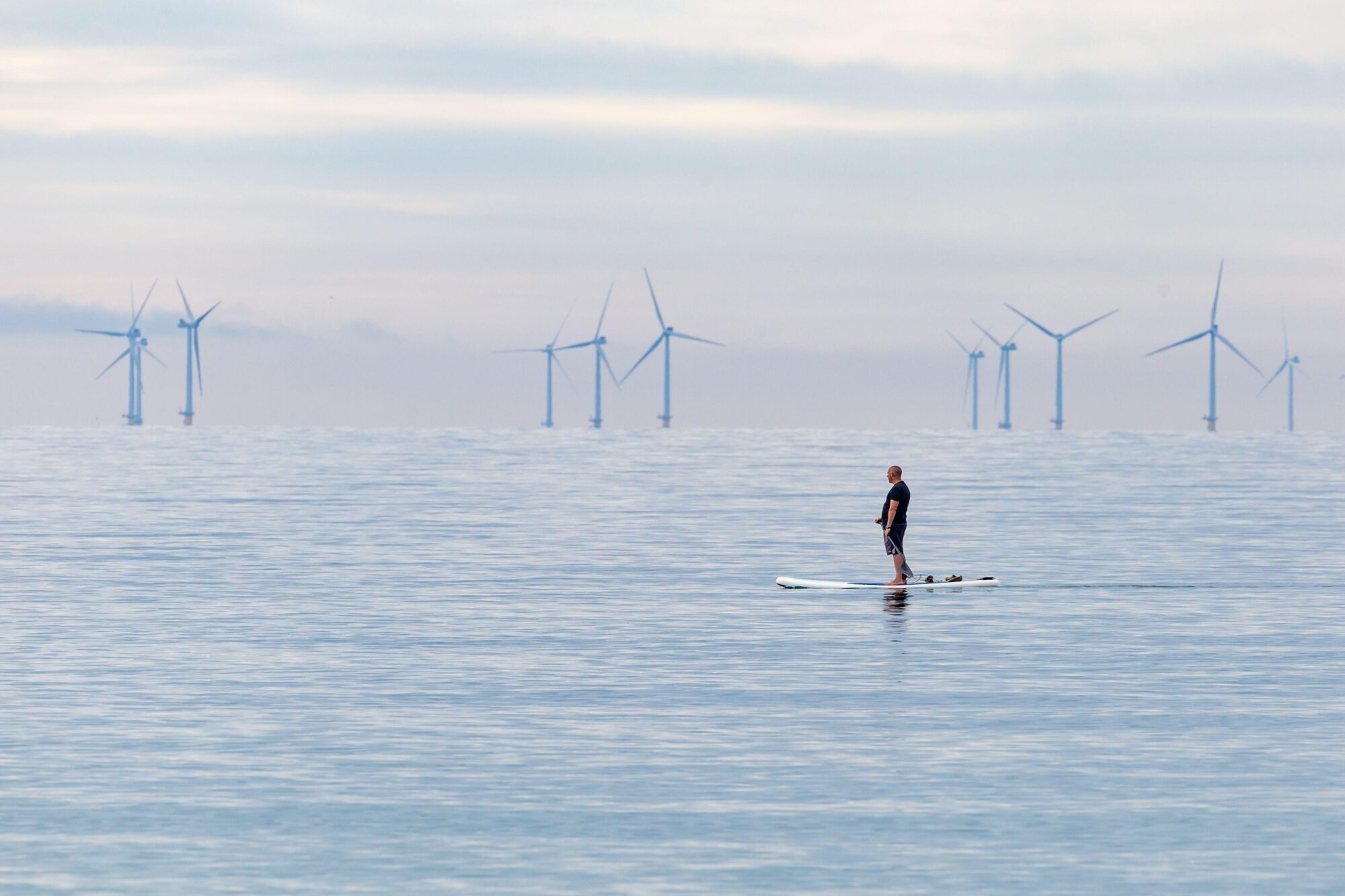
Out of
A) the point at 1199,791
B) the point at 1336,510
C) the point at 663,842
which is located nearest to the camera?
the point at 663,842

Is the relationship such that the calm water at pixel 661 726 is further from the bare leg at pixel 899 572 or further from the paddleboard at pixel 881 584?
the bare leg at pixel 899 572

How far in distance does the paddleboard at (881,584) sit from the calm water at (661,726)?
Answer: 0.34m

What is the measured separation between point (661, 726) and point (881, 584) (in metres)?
22.9

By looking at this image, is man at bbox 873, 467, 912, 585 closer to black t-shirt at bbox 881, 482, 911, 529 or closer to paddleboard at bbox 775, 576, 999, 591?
black t-shirt at bbox 881, 482, 911, 529

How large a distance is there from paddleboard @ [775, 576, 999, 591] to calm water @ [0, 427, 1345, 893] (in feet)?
1.12

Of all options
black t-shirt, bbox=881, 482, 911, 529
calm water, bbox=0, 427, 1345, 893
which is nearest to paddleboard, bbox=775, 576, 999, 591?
calm water, bbox=0, 427, 1345, 893

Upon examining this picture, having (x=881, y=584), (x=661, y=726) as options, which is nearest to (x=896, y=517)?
(x=881, y=584)

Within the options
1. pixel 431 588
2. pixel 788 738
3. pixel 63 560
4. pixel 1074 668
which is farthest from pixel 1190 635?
pixel 63 560

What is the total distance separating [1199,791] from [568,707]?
9.81 m

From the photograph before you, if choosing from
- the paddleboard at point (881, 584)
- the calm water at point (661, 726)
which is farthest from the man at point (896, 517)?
the calm water at point (661, 726)

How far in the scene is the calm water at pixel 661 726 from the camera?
1967cm

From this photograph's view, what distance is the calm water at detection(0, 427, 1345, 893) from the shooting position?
19.7 meters

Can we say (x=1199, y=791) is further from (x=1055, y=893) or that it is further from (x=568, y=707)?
(x=568, y=707)

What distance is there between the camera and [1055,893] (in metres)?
18.4
